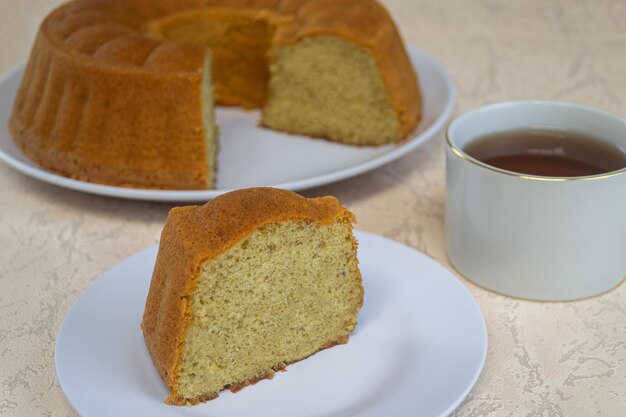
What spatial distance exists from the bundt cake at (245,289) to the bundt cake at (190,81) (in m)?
0.75

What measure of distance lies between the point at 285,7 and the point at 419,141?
0.73 m

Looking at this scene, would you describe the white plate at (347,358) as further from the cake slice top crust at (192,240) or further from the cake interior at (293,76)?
the cake interior at (293,76)

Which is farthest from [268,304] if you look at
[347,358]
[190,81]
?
[190,81]

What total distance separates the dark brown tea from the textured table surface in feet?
0.94

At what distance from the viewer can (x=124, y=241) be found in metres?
2.28

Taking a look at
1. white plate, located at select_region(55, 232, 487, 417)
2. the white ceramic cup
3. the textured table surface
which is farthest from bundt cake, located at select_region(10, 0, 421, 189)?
the white ceramic cup

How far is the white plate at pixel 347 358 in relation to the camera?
1.57 meters

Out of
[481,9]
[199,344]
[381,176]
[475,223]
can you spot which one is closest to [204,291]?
[199,344]

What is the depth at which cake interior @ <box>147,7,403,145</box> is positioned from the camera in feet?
9.06

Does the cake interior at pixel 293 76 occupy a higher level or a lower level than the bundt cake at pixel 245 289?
lower

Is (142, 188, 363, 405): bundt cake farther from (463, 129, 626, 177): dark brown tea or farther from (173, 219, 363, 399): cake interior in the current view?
(463, 129, 626, 177): dark brown tea

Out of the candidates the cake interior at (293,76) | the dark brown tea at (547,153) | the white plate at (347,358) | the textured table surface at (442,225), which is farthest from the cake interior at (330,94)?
the white plate at (347,358)

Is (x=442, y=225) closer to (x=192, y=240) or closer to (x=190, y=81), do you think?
(x=190, y=81)

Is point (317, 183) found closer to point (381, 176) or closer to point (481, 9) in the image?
point (381, 176)
